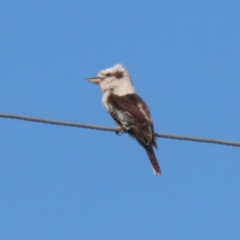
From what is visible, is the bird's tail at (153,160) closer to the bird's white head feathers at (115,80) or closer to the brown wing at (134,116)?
the brown wing at (134,116)

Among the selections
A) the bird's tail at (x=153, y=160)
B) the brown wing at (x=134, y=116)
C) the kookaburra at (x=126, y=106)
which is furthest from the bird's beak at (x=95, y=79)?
the bird's tail at (x=153, y=160)

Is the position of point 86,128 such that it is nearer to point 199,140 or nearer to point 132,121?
point 199,140

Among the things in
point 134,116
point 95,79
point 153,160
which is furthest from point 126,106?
point 95,79

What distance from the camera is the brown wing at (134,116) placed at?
948 cm

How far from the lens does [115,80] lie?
10.9 meters

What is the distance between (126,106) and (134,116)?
0.29m

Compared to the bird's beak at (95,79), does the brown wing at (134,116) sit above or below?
below

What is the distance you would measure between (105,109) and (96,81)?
733mm

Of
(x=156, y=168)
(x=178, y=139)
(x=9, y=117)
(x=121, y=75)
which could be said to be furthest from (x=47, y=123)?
(x=121, y=75)

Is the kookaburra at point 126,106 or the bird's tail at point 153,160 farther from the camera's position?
the kookaburra at point 126,106

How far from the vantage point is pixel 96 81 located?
11000 mm

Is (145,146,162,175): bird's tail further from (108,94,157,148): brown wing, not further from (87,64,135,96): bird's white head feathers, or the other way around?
(87,64,135,96): bird's white head feathers

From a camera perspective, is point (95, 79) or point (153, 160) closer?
point (153, 160)

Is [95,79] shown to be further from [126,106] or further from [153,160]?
[153,160]
